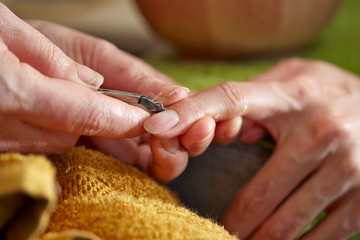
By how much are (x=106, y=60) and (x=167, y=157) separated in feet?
0.46

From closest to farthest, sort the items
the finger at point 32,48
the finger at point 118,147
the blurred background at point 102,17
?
the finger at point 32,48
the finger at point 118,147
the blurred background at point 102,17

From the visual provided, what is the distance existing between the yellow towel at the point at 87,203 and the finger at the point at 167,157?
0.02m

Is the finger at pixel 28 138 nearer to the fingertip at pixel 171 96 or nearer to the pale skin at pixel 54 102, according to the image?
the pale skin at pixel 54 102

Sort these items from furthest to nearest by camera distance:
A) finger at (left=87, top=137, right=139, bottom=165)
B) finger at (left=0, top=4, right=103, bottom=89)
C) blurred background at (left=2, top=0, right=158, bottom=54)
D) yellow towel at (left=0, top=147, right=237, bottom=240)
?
blurred background at (left=2, top=0, right=158, bottom=54) < finger at (left=87, top=137, right=139, bottom=165) < finger at (left=0, top=4, right=103, bottom=89) < yellow towel at (left=0, top=147, right=237, bottom=240)

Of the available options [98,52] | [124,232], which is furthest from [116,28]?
[124,232]

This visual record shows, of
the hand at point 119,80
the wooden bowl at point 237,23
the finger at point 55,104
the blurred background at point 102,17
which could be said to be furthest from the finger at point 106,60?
the blurred background at point 102,17

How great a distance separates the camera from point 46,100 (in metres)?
0.33

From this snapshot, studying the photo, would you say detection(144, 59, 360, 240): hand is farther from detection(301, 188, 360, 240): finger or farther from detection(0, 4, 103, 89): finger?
detection(0, 4, 103, 89): finger

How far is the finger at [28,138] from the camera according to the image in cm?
35

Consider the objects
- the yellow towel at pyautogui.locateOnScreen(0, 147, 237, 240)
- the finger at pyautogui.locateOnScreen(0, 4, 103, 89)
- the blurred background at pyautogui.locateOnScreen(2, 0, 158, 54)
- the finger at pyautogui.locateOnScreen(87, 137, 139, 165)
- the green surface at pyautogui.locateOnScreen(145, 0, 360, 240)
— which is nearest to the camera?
the yellow towel at pyautogui.locateOnScreen(0, 147, 237, 240)

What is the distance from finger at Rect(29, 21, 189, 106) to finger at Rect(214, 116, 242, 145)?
3.0 inches

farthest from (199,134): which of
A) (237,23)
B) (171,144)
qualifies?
(237,23)

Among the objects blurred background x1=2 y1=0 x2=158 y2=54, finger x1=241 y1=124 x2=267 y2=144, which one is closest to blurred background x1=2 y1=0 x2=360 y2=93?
finger x1=241 y1=124 x2=267 y2=144

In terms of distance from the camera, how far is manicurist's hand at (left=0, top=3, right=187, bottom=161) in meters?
0.33
